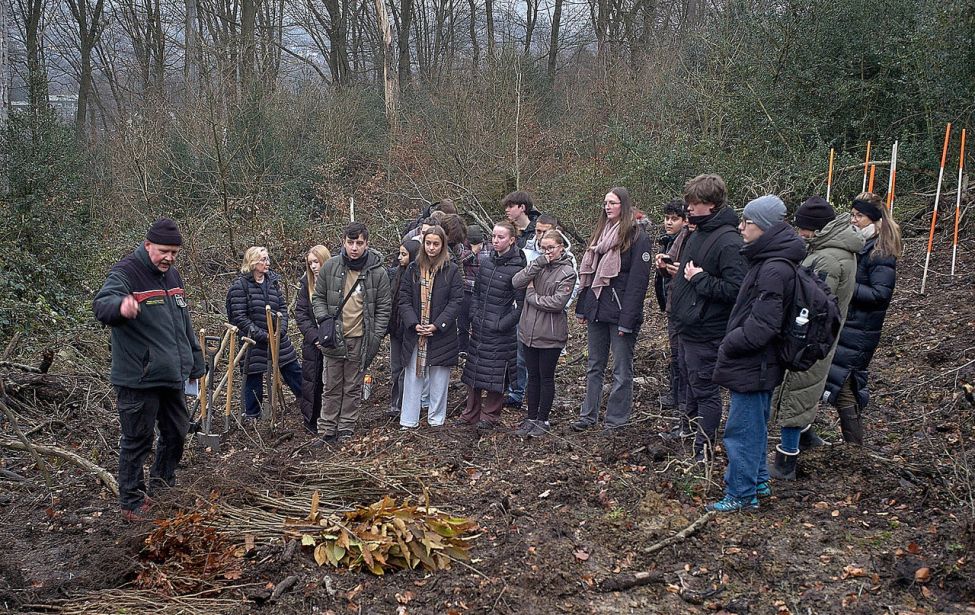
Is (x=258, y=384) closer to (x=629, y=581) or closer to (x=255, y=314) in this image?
(x=255, y=314)

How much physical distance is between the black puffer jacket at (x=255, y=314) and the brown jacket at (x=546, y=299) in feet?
8.03

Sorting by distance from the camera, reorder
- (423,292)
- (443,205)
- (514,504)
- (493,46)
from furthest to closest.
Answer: (493,46), (443,205), (423,292), (514,504)

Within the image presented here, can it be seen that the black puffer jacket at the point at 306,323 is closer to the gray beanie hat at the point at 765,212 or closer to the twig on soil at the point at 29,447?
the twig on soil at the point at 29,447

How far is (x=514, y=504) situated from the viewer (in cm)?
540

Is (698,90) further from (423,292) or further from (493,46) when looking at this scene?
(423,292)

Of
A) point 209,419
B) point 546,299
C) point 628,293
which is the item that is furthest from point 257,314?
point 628,293

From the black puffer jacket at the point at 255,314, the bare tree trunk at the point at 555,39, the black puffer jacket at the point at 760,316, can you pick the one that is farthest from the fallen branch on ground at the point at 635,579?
the bare tree trunk at the point at 555,39

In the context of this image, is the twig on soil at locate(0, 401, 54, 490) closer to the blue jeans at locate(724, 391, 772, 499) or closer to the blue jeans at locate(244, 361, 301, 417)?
the blue jeans at locate(244, 361, 301, 417)

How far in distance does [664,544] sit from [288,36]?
28978 mm

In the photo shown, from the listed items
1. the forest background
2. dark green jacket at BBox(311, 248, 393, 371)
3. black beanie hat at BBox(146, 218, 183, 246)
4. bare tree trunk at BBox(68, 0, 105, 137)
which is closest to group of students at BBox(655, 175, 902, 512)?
dark green jacket at BBox(311, 248, 393, 371)

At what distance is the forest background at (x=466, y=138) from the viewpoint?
1245 centimetres

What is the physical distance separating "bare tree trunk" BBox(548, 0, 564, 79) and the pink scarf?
832 inches

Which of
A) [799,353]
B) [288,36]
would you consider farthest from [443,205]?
[288,36]

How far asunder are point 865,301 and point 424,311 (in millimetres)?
3539
